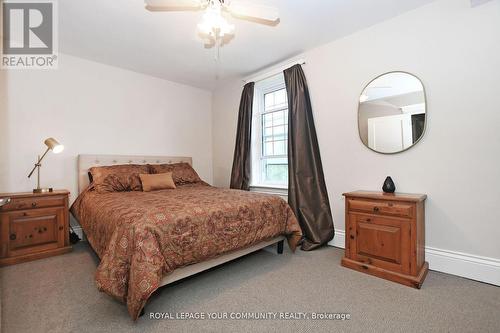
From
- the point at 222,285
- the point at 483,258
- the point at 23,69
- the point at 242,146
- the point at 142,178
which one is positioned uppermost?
the point at 23,69

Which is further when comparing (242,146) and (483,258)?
(242,146)

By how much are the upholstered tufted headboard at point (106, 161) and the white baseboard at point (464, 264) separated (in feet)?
12.0

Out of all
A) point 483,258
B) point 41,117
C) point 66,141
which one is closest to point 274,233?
point 483,258

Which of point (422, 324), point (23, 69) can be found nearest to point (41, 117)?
point (23, 69)

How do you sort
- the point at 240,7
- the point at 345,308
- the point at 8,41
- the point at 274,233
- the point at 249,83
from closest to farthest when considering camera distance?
the point at 345,308
the point at 240,7
the point at 274,233
the point at 8,41
the point at 249,83

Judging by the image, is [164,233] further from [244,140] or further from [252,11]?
[244,140]

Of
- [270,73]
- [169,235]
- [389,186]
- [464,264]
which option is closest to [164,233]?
[169,235]

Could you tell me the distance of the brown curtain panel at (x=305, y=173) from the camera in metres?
2.84

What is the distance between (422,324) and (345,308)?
17.3 inches

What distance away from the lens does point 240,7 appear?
177 centimetres

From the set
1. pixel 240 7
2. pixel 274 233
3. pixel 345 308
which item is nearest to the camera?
pixel 345 308

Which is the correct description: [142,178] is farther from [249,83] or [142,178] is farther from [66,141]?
[249,83]

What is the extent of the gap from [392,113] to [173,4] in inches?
88.2

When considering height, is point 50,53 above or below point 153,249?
Answer: above
